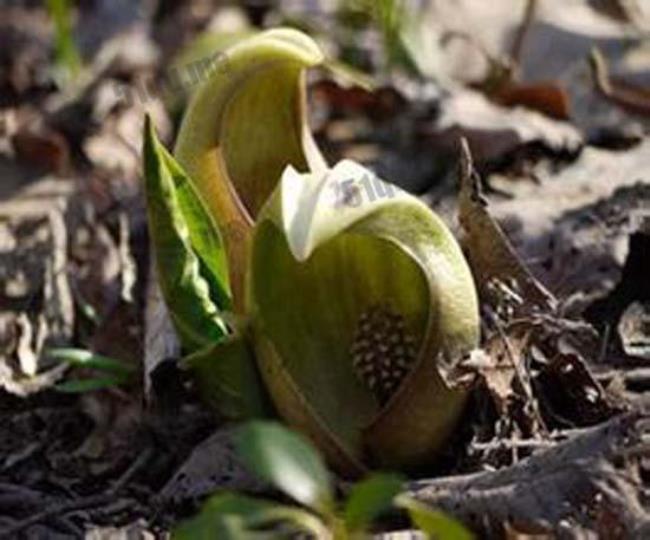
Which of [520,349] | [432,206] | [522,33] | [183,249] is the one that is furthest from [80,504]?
[522,33]

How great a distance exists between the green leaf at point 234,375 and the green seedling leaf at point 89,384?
0.16 metres

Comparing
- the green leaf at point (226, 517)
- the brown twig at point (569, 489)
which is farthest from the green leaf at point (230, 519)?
the brown twig at point (569, 489)

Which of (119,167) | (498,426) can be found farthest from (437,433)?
(119,167)

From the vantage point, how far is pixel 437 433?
1.65 meters

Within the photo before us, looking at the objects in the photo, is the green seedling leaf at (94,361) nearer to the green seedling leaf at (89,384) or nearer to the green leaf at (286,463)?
the green seedling leaf at (89,384)

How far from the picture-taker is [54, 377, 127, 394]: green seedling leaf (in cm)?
184

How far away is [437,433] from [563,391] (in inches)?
6.3

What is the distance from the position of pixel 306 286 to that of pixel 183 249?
0.14 meters

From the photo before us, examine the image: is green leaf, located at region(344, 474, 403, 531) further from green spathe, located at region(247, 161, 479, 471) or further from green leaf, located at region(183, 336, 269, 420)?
green leaf, located at region(183, 336, 269, 420)

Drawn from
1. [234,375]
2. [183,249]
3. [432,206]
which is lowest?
[432,206]

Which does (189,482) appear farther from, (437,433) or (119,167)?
(119,167)

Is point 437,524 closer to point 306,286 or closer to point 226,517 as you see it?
point 226,517

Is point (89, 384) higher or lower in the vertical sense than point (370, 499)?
lower

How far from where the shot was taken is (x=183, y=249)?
5.64ft
